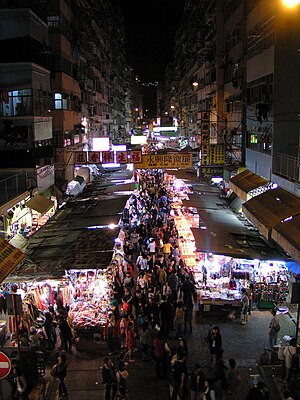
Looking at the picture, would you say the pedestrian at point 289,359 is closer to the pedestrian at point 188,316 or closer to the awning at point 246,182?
the pedestrian at point 188,316

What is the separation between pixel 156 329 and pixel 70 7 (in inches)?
1173

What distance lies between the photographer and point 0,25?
23453 mm

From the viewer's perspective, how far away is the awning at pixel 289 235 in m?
12.7

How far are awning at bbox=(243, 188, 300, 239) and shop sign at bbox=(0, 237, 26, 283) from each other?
779cm

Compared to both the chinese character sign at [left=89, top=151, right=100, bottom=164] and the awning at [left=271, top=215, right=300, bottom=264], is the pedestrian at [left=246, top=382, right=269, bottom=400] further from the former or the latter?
the chinese character sign at [left=89, top=151, right=100, bottom=164]

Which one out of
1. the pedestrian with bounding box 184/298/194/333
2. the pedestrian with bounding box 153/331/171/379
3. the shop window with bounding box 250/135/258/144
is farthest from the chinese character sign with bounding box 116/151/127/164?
the pedestrian with bounding box 153/331/171/379

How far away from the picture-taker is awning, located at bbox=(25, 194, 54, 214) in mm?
21859

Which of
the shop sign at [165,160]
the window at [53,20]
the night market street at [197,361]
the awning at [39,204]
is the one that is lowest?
the night market street at [197,361]

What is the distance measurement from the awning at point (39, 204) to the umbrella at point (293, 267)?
438 inches

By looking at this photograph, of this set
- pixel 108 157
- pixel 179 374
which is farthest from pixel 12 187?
pixel 179 374

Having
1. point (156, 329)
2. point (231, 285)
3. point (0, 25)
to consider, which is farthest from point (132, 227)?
point (156, 329)

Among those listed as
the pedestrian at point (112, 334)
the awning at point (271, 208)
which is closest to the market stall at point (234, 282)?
the awning at point (271, 208)

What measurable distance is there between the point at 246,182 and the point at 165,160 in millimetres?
4363

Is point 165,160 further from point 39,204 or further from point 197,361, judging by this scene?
point 197,361
